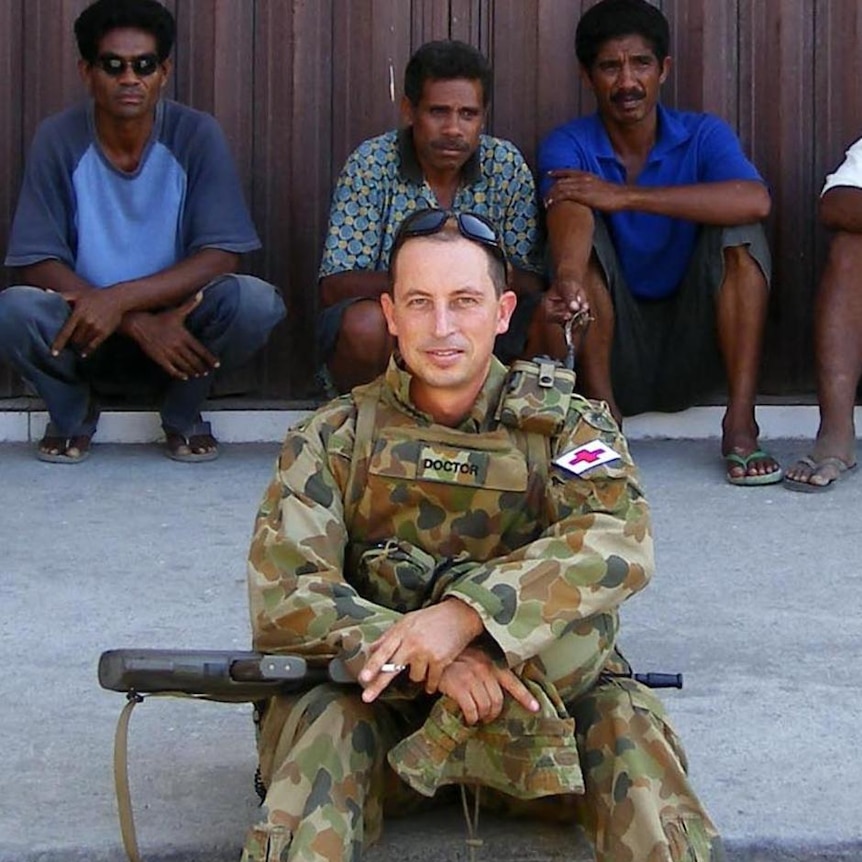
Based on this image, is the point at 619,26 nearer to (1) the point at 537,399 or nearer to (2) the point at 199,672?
(1) the point at 537,399

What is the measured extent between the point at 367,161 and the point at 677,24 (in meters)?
1.12

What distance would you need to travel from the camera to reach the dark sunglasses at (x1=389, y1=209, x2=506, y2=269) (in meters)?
2.98

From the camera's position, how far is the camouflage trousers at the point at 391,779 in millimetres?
2650

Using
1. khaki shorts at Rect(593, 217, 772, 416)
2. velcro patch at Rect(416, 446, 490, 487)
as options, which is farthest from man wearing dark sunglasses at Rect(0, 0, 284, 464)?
velcro patch at Rect(416, 446, 490, 487)

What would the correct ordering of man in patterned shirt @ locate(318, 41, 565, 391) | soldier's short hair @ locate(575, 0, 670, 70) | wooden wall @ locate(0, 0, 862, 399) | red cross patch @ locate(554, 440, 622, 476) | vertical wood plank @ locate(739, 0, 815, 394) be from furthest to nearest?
vertical wood plank @ locate(739, 0, 815, 394), wooden wall @ locate(0, 0, 862, 399), soldier's short hair @ locate(575, 0, 670, 70), man in patterned shirt @ locate(318, 41, 565, 391), red cross patch @ locate(554, 440, 622, 476)

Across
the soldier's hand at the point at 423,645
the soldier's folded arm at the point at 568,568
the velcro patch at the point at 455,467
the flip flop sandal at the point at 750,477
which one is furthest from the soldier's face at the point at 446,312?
the flip flop sandal at the point at 750,477

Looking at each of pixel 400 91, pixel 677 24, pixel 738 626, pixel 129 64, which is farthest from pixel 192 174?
pixel 738 626

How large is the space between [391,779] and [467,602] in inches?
12.9

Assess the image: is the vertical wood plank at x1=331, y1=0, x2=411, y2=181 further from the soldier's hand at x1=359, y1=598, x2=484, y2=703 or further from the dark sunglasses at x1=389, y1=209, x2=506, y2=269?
the soldier's hand at x1=359, y1=598, x2=484, y2=703

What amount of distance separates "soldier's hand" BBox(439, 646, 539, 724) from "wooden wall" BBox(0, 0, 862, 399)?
10.5 ft

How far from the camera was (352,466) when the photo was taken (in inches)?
117

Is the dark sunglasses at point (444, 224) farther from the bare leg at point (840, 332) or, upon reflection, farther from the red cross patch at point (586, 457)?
the bare leg at point (840, 332)

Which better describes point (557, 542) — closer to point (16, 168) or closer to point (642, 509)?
point (642, 509)

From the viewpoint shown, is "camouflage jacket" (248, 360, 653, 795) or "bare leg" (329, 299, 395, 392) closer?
"camouflage jacket" (248, 360, 653, 795)
